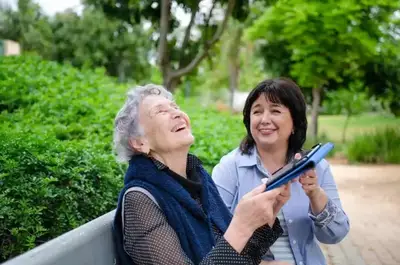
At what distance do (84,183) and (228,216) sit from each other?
1.37 m

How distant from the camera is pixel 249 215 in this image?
1.92 m

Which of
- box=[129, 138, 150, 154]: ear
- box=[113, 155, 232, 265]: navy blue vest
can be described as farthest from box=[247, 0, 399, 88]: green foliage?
box=[113, 155, 232, 265]: navy blue vest

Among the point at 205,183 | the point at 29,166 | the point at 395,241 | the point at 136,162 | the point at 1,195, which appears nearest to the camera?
the point at 136,162

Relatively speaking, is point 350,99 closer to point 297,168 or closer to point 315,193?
Result: point 315,193

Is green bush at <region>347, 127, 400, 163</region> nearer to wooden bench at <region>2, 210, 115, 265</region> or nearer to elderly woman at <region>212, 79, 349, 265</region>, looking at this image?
elderly woman at <region>212, 79, 349, 265</region>

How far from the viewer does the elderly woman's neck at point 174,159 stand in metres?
2.24

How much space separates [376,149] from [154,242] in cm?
1807

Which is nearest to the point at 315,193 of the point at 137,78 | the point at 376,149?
the point at 376,149

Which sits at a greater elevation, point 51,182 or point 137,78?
point 51,182

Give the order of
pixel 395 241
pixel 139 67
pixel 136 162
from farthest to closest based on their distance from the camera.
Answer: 1. pixel 139 67
2. pixel 395 241
3. pixel 136 162

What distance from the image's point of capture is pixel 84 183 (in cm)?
349

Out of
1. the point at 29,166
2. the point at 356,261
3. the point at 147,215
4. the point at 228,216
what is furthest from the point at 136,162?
the point at 356,261

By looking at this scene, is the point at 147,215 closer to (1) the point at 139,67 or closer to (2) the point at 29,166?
(2) the point at 29,166

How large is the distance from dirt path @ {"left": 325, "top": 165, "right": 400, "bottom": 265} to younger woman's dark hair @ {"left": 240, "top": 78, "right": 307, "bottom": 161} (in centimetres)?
344
